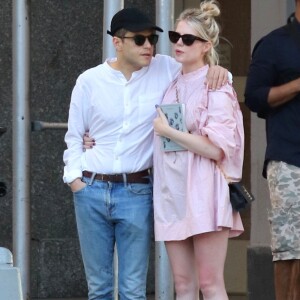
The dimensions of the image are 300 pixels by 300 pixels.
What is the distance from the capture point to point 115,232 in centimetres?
604

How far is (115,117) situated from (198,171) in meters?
0.50

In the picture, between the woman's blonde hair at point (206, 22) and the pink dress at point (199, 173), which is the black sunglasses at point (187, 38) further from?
the pink dress at point (199, 173)

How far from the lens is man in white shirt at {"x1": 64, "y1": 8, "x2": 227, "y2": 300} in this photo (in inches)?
234

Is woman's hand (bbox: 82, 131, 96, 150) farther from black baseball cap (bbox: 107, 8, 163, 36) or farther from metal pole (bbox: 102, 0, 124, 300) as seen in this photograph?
metal pole (bbox: 102, 0, 124, 300)

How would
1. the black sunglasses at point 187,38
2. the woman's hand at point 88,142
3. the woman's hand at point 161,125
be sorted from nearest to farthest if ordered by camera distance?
the woman's hand at point 161,125, the black sunglasses at point 187,38, the woman's hand at point 88,142

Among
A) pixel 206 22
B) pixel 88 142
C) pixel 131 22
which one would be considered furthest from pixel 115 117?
pixel 206 22

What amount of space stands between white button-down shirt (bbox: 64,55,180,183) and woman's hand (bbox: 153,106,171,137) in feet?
0.47

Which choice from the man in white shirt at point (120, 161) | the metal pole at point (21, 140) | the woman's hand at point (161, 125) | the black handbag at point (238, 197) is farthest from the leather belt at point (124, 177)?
the metal pole at point (21, 140)

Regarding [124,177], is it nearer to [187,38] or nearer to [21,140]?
[187,38]

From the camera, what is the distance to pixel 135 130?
19.7 ft

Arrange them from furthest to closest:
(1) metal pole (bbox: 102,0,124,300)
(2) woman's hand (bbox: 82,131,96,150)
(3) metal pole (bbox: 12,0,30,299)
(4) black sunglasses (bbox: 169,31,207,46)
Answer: (3) metal pole (bbox: 12,0,30,299) < (1) metal pole (bbox: 102,0,124,300) < (2) woman's hand (bbox: 82,131,96,150) < (4) black sunglasses (bbox: 169,31,207,46)

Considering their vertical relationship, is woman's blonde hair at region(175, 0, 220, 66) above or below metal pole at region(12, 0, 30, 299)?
above

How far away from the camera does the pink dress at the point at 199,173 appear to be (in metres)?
5.82

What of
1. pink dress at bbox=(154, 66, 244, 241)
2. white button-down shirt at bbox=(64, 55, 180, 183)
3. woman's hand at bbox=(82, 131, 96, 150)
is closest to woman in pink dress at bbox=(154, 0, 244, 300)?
pink dress at bbox=(154, 66, 244, 241)
